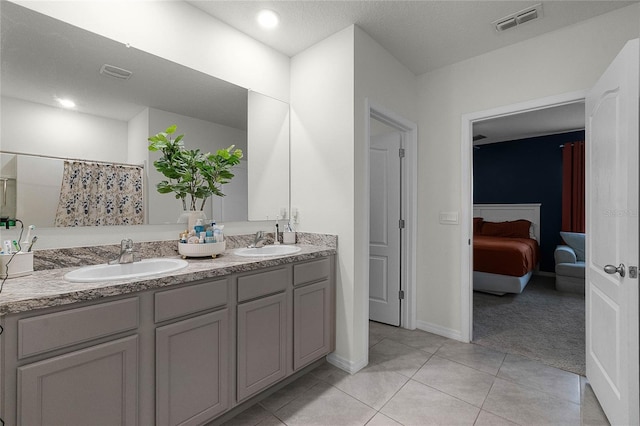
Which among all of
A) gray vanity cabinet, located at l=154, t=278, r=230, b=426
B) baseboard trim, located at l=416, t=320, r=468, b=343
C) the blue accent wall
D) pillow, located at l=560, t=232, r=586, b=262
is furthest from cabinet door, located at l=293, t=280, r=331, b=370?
the blue accent wall

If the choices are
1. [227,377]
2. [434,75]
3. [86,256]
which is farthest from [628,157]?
[86,256]

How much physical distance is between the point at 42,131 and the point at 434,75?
3051 millimetres

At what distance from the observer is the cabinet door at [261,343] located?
5.49ft

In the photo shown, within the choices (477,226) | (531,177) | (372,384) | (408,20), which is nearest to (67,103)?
(408,20)

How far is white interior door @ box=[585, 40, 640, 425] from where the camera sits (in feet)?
4.66

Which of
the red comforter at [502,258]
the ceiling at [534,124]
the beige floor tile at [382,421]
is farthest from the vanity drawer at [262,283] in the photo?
the ceiling at [534,124]

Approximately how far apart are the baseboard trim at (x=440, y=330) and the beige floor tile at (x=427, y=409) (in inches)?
36.8

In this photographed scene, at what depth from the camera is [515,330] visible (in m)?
2.95

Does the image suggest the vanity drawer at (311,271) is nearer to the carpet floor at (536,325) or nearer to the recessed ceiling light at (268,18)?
the carpet floor at (536,325)

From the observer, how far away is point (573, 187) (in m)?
4.95

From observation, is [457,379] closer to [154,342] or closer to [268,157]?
[154,342]

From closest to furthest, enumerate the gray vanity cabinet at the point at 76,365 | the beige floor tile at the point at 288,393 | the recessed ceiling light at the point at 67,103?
the gray vanity cabinet at the point at 76,365, the recessed ceiling light at the point at 67,103, the beige floor tile at the point at 288,393

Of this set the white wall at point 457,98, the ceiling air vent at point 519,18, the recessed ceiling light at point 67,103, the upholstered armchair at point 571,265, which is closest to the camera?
the recessed ceiling light at point 67,103

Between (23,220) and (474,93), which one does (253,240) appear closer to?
(23,220)
